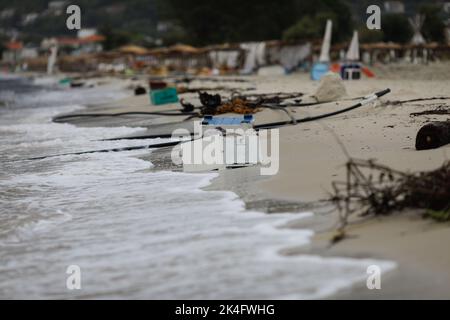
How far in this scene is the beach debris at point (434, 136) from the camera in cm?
789

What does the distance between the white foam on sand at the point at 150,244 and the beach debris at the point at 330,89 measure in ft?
26.3

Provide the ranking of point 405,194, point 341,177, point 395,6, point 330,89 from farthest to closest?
1. point 395,6
2. point 330,89
3. point 341,177
4. point 405,194

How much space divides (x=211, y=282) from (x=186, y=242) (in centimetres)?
99

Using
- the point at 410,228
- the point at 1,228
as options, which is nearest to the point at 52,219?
the point at 1,228

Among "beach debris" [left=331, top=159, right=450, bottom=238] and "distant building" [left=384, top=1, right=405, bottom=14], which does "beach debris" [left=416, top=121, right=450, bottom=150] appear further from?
"distant building" [left=384, top=1, right=405, bottom=14]

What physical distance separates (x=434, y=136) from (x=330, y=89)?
8.53 m

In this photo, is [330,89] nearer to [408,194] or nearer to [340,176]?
[340,176]

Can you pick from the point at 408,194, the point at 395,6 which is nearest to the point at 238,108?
the point at 408,194

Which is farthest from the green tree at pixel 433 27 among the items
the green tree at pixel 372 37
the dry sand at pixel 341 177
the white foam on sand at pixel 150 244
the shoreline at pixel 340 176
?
the white foam on sand at pixel 150 244

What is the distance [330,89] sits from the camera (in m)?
16.3

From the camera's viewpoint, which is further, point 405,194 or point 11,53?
point 11,53

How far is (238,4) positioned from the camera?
74.4m
